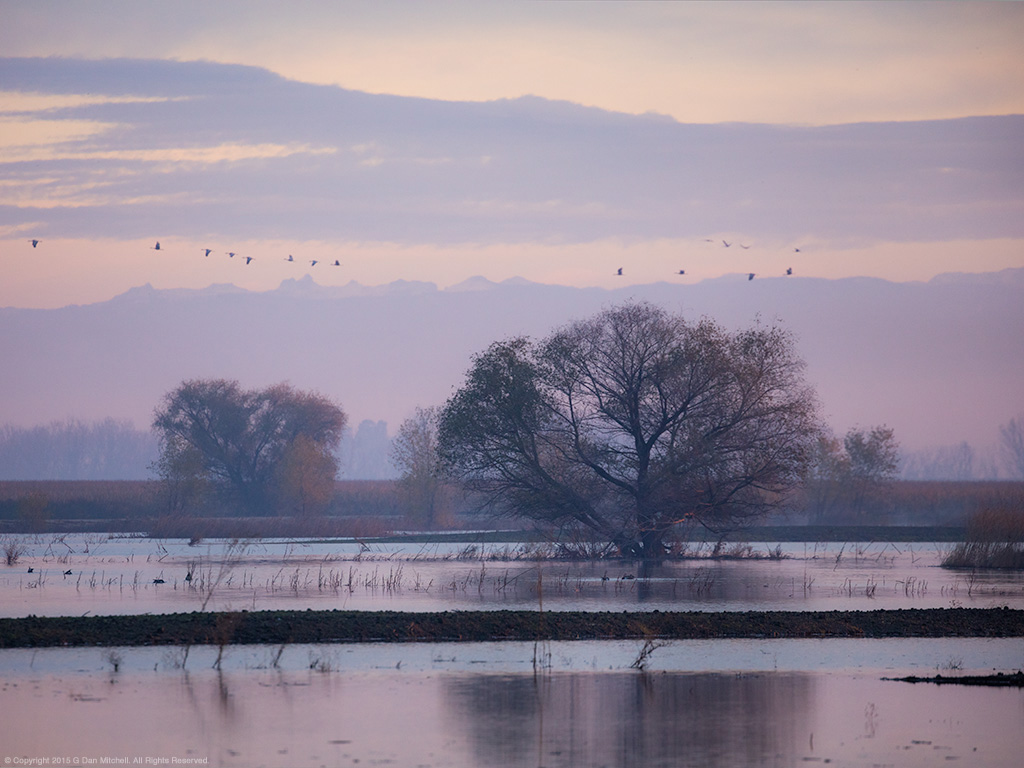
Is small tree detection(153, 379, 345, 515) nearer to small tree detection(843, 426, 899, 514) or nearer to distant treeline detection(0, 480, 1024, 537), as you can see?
distant treeline detection(0, 480, 1024, 537)

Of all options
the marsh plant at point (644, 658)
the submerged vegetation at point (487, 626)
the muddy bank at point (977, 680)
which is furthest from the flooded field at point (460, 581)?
the muddy bank at point (977, 680)

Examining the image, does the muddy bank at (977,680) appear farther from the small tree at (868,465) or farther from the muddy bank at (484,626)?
the small tree at (868,465)

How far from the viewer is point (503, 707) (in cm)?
1678

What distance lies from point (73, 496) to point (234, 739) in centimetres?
8892

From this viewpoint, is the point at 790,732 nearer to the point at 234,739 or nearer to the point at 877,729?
the point at 877,729

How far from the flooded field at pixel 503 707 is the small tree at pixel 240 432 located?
8073 centimetres

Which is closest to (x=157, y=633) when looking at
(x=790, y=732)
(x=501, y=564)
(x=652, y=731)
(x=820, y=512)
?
Answer: (x=652, y=731)

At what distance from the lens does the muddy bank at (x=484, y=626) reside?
22438 mm

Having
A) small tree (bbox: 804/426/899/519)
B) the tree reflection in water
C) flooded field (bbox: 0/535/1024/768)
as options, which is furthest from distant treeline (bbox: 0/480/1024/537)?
the tree reflection in water

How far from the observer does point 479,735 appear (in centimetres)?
1498

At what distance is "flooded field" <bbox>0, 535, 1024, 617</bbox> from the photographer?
99.0ft

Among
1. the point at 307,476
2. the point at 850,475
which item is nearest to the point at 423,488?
the point at 307,476

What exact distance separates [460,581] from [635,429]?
1940 cm

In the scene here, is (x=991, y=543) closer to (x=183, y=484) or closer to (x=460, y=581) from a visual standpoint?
(x=460, y=581)
